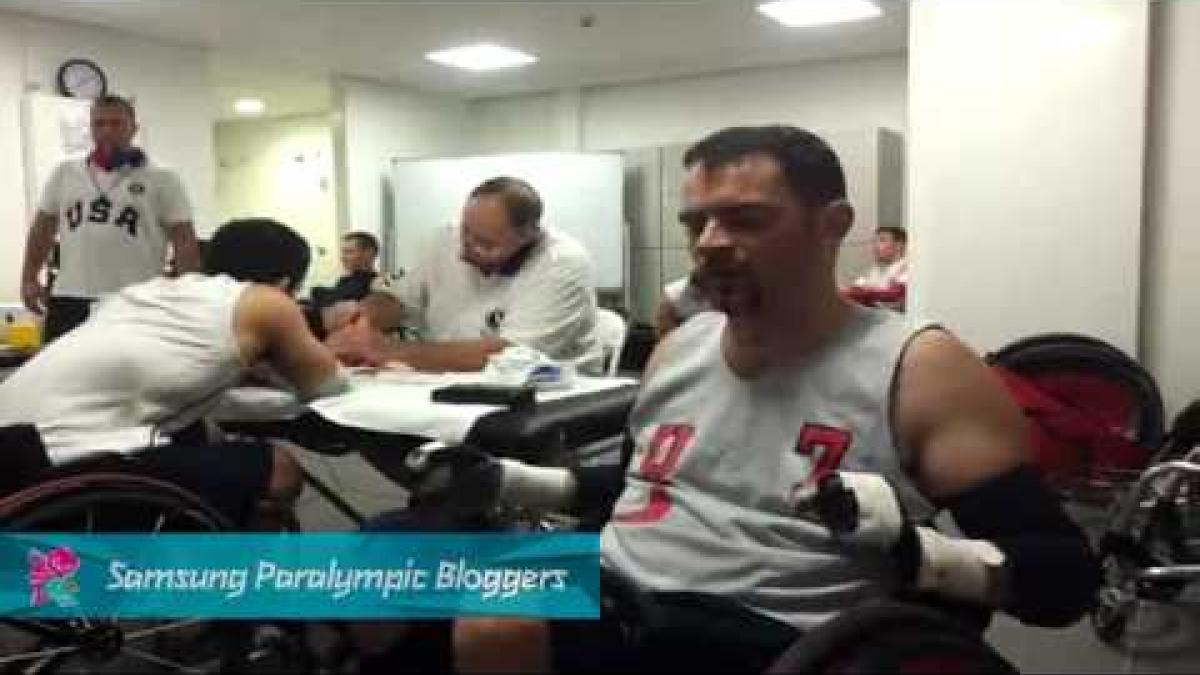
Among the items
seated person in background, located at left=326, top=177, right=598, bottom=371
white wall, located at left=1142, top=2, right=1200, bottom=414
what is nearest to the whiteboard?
white wall, located at left=1142, top=2, right=1200, bottom=414

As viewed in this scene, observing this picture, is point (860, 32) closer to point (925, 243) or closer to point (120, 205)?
point (925, 243)

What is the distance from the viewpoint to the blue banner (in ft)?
4.12

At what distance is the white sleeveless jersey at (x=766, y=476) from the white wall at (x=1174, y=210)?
295 cm

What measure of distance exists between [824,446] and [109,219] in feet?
11.4

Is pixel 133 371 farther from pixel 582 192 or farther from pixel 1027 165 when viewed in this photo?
pixel 582 192

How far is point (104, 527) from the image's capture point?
1832mm

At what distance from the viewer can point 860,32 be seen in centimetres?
669

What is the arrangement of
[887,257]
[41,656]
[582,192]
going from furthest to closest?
1. [582,192]
2. [887,257]
3. [41,656]

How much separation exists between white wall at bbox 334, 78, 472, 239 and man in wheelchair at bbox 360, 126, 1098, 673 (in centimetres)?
716

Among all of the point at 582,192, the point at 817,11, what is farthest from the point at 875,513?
the point at 582,192

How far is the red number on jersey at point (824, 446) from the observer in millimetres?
1190

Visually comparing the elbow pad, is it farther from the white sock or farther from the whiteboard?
the whiteboard

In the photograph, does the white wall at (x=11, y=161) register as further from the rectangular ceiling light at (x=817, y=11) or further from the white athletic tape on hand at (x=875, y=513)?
the white athletic tape on hand at (x=875, y=513)

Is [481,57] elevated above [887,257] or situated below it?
above
